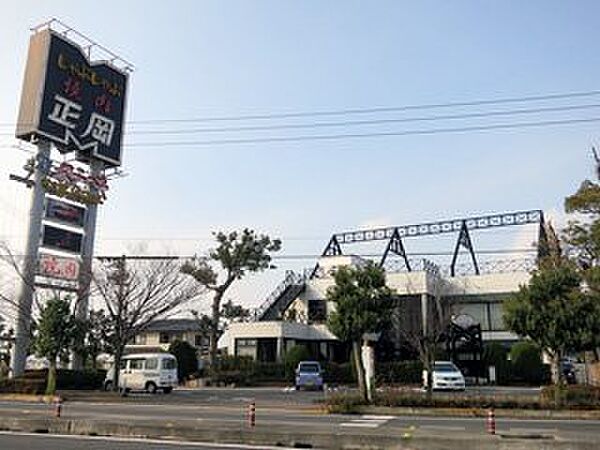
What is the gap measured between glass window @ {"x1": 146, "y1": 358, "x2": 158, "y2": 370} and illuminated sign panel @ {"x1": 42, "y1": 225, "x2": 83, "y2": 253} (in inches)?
339

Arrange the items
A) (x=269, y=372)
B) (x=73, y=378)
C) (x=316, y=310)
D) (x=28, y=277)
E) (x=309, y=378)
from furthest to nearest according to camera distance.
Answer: (x=316, y=310), (x=269, y=372), (x=309, y=378), (x=28, y=277), (x=73, y=378)

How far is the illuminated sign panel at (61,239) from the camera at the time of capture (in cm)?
3644

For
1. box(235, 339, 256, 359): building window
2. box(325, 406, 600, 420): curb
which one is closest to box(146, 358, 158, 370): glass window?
box(235, 339, 256, 359): building window

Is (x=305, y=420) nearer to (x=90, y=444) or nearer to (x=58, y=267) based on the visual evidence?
(x=90, y=444)

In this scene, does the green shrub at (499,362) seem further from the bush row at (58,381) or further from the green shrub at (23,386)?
the green shrub at (23,386)

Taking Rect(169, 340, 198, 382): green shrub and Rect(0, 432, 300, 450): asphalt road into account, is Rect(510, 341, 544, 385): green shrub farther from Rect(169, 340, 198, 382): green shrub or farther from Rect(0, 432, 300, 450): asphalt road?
Rect(0, 432, 300, 450): asphalt road

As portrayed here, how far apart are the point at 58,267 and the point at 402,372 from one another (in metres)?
22.0

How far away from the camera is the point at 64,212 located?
123 feet

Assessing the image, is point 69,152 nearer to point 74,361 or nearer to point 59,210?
point 59,210

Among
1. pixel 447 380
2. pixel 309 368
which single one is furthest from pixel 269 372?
pixel 447 380

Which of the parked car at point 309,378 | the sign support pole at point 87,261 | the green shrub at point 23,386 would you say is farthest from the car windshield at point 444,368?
the green shrub at point 23,386

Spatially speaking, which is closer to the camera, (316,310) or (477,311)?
(477,311)

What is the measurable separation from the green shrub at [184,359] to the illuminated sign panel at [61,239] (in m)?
10.4

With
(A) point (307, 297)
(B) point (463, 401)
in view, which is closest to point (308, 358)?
(A) point (307, 297)
